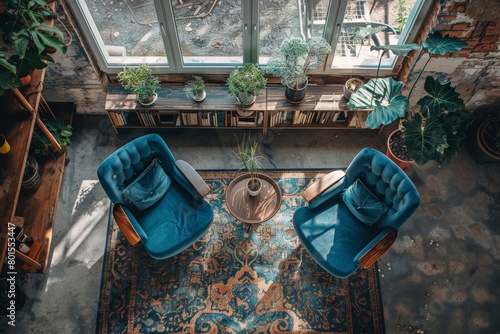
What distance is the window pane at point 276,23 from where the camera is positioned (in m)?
3.79

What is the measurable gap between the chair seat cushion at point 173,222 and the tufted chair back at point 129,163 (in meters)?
0.22

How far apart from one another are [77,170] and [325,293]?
9.96 feet

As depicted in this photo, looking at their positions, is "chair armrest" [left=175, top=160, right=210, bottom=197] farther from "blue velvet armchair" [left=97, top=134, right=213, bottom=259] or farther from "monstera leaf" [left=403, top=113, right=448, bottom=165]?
"monstera leaf" [left=403, top=113, right=448, bottom=165]

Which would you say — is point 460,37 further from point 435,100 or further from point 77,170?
point 77,170

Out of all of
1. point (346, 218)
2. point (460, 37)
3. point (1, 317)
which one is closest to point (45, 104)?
point (1, 317)

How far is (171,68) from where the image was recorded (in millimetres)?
4301

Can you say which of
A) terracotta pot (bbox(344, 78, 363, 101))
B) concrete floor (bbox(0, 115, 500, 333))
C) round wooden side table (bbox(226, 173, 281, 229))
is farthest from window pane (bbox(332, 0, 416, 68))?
round wooden side table (bbox(226, 173, 281, 229))

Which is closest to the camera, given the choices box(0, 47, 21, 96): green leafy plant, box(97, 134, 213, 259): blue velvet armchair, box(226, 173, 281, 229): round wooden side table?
box(0, 47, 21, 96): green leafy plant

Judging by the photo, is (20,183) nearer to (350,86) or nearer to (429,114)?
(350,86)

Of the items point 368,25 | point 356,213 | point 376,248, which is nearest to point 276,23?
point 368,25

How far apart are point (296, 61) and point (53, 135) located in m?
2.69

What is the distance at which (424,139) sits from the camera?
3.60m

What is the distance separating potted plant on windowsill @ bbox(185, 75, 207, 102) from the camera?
411 centimetres

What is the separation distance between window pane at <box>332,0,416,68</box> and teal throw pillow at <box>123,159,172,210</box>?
7.42ft
